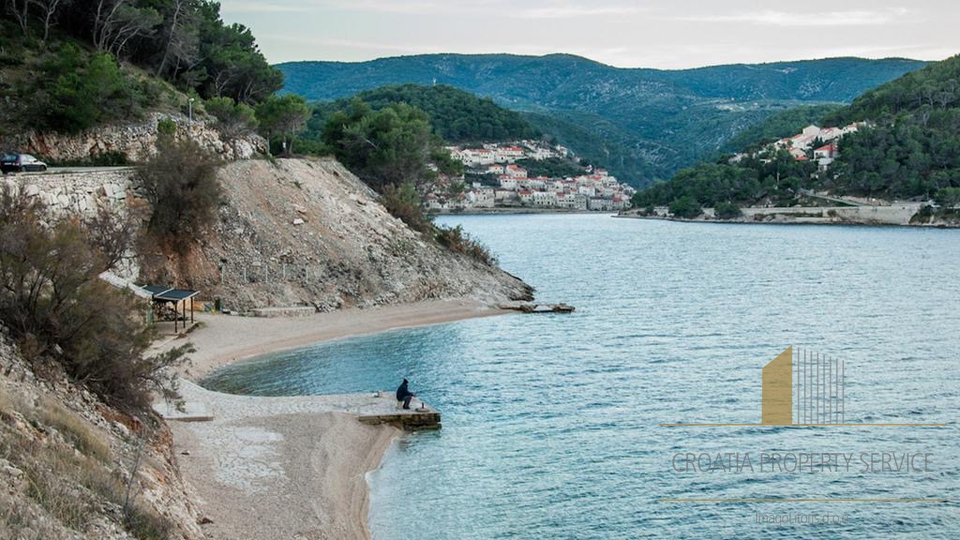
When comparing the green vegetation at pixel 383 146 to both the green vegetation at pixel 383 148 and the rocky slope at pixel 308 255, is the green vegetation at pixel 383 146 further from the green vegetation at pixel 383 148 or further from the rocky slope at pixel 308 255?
the rocky slope at pixel 308 255

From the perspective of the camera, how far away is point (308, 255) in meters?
43.8

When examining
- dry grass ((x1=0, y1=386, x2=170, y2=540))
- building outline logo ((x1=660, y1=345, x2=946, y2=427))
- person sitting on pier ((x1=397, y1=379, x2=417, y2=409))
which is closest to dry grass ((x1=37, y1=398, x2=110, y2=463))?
dry grass ((x1=0, y1=386, x2=170, y2=540))

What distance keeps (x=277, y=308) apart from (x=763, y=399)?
2197 cm

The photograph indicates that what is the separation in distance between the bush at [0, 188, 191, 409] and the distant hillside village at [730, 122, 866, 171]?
138530 mm

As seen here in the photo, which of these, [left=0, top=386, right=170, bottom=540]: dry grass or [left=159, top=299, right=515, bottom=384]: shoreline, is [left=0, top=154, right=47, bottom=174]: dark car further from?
[left=0, top=386, right=170, bottom=540]: dry grass

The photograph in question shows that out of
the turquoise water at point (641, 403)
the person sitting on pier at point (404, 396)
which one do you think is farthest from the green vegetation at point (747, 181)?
the person sitting on pier at point (404, 396)

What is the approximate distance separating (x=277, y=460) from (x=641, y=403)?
11.7m

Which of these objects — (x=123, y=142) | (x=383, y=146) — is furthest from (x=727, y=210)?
(x=123, y=142)

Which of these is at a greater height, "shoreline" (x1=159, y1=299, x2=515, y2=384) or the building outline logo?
"shoreline" (x1=159, y1=299, x2=515, y2=384)

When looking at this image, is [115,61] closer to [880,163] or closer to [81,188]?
[81,188]

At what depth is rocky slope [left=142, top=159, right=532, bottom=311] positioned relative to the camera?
40688 mm

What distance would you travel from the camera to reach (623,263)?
77375mm

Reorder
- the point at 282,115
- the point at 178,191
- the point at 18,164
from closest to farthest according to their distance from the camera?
the point at 18,164 → the point at 178,191 → the point at 282,115

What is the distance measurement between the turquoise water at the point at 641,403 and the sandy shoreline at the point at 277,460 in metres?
0.79
